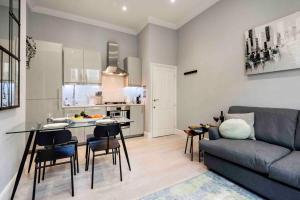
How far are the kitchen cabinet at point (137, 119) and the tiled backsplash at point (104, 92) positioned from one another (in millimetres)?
492

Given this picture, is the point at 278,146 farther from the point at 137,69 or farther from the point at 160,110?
the point at 137,69

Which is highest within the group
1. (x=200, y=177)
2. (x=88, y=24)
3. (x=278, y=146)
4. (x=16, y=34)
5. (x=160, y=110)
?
(x=88, y=24)

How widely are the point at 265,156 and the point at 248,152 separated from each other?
0.17 metres

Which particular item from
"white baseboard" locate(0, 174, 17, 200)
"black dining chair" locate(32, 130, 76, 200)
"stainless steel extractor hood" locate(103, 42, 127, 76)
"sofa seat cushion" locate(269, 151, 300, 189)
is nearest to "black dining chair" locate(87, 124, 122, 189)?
"black dining chair" locate(32, 130, 76, 200)

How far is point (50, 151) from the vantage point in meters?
1.90

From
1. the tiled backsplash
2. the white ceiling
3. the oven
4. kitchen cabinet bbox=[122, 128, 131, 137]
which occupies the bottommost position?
kitchen cabinet bbox=[122, 128, 131, 137]

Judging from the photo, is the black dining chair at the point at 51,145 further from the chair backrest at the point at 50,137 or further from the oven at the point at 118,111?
the oven at the point at 118,111

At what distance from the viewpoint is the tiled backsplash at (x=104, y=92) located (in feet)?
12.8

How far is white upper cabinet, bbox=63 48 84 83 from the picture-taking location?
3.50m

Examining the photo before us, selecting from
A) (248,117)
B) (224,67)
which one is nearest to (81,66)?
(224,67)

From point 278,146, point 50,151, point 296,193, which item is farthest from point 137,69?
point 296,193

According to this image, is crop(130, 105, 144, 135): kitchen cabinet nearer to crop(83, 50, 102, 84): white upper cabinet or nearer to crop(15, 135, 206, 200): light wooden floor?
crop(15, 135, 206, 200): light wooden floor

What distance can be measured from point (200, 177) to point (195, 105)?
202cm

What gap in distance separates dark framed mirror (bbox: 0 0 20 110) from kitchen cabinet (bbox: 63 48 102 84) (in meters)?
1.61
